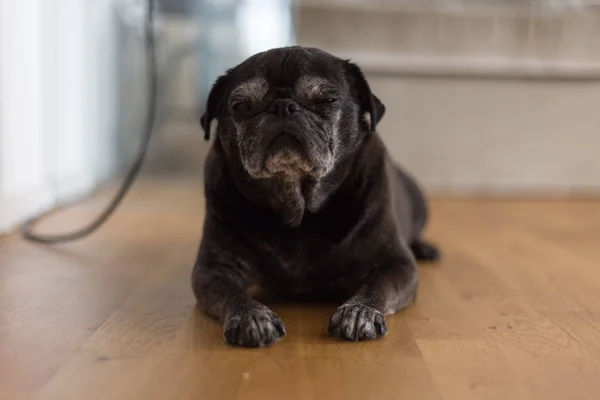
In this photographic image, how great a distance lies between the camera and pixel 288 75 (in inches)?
63.7

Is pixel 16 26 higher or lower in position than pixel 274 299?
higher

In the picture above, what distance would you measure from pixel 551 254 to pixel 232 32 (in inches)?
76.1

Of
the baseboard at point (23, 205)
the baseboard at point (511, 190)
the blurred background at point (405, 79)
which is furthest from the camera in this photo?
the baseboard at point (511, 190)

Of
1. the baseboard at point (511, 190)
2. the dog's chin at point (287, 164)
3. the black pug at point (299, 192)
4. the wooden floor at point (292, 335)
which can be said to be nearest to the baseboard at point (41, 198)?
the wooden floor at point (292, 335)

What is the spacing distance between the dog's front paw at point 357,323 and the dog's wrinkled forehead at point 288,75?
1.59 feet

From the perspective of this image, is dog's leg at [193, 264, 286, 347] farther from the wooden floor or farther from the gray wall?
the gray wall

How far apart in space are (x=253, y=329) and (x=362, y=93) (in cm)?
65

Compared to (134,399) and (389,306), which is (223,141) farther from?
(134,399)

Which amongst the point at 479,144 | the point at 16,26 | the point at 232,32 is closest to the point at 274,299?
the point at 16,26

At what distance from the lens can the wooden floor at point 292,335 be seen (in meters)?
1.24

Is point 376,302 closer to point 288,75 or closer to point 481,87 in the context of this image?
point 288,75

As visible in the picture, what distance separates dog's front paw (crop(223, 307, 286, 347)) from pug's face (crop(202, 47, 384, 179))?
12.8 inches

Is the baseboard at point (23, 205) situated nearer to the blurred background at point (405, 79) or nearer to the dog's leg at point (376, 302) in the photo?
the blurred background at point (405, 79)

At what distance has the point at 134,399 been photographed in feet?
3.85
